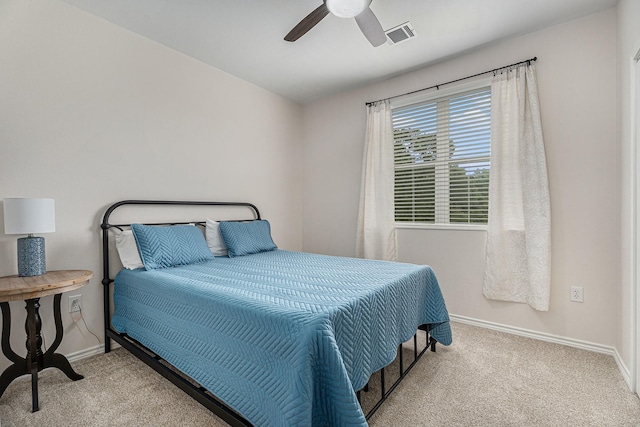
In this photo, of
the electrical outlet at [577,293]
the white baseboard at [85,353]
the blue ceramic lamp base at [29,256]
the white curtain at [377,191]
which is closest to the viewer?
the blue ceramic lamp base at [29,256]

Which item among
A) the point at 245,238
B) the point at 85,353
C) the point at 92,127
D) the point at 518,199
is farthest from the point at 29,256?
the point at 518,199

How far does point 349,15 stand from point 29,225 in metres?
2.30

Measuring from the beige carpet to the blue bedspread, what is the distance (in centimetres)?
24

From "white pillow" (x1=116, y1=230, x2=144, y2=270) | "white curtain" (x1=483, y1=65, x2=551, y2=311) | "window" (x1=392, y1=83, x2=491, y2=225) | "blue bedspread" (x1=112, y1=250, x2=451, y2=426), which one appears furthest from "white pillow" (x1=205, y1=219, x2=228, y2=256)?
"white curtain" (x1=483, y1=65, x2=551, y2=311)

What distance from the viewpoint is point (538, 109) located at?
2498 millimetres

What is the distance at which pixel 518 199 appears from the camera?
2.60m

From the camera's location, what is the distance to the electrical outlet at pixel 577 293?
2.40m

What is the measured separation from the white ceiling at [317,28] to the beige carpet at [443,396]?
261 centimetres

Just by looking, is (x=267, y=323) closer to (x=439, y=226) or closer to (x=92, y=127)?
(x=92, y=127)

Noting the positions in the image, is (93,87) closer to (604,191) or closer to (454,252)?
(454,252)

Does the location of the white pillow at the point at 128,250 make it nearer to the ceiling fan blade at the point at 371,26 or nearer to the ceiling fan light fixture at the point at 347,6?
the ceiling fan light fixture at the point at 347,6

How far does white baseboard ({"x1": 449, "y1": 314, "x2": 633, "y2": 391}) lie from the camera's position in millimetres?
2027

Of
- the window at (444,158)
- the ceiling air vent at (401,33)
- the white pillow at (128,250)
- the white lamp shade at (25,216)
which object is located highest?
the ceiling air vent at (401,33)

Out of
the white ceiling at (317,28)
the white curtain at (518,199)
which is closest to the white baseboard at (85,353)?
the white ceiling at (317,28)
